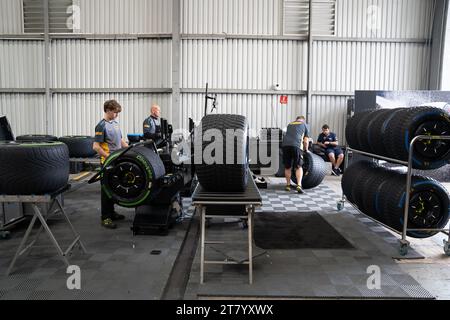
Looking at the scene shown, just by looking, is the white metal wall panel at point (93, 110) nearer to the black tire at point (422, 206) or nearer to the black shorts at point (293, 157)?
the black shorts at point (293, 157)

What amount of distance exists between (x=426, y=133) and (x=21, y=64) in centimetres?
968

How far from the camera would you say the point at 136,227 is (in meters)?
4.54

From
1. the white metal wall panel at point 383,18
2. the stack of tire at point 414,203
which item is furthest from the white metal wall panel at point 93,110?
the stack of tire at point 414,203

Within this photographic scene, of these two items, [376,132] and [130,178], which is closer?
[130,178]

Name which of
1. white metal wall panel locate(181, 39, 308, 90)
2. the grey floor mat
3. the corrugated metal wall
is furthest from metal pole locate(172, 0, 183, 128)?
the grey floor mat

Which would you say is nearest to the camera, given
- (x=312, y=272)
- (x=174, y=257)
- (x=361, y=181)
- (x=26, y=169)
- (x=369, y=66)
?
(x=26, y=169)

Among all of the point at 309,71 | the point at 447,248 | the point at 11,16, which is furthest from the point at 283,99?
the point at 11,16

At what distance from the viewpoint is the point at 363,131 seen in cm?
502

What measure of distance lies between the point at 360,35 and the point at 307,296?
835 centimetres

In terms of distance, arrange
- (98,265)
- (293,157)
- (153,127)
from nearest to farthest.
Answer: (98,265) < (153,127) < (293,157)

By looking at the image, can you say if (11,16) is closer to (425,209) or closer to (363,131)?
(363,131)

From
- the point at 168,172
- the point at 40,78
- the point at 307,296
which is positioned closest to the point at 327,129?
the point at 168,172

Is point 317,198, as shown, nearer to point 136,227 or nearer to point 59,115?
point 136,227

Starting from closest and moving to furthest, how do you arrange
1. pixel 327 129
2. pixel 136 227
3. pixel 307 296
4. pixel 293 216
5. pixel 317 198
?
pixel 307 296 → pixel 136 227 → pixel 293 216 → pixel 317 198 → pixel 327 129
